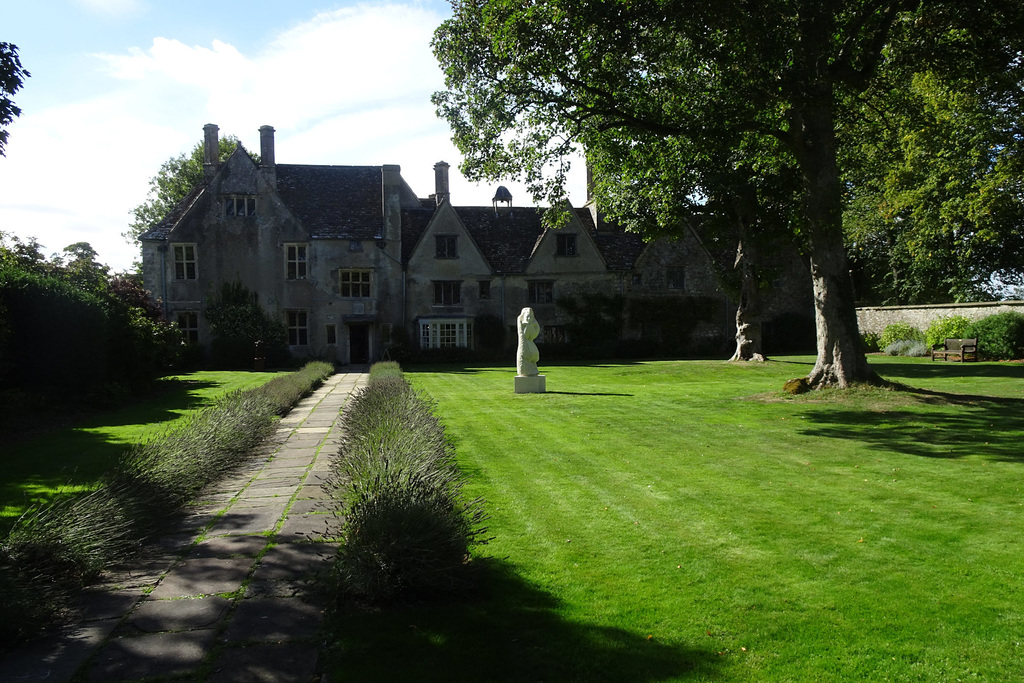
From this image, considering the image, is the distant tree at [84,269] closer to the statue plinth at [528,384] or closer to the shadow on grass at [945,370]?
the statue plinth at [528,384]

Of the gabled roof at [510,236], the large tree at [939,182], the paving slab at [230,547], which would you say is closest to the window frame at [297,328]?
the gabled roof at [510,236]

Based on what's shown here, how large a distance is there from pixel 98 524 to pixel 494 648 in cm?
357

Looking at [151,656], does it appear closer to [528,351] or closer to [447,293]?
[528,351]

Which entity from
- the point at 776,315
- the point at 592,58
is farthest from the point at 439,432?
the point at 776,315

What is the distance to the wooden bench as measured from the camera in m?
29.8

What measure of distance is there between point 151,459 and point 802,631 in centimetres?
661

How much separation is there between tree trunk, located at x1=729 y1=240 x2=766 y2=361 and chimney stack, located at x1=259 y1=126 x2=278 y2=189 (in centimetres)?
2404

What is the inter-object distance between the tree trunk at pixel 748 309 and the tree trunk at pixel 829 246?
14.6 meters

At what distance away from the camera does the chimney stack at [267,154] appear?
38531 mm

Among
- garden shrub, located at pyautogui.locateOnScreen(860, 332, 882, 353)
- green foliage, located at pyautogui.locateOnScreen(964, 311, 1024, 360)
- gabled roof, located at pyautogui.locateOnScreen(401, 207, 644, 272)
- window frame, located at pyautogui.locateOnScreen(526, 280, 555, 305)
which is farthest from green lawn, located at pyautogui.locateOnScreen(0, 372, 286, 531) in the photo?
garden shrub, located at pyautogui.locateOnScreen(860, 332, 882, 353)

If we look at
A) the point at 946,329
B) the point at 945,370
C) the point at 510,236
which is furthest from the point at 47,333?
the point at 946,329

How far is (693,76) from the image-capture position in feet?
57.3

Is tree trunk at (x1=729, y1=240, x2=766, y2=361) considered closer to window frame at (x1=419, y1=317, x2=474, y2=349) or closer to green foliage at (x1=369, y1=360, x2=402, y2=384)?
window frame at (x1=419, y1=317, x2=474, y2=349)

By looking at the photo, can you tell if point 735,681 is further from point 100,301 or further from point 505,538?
point 100,301
